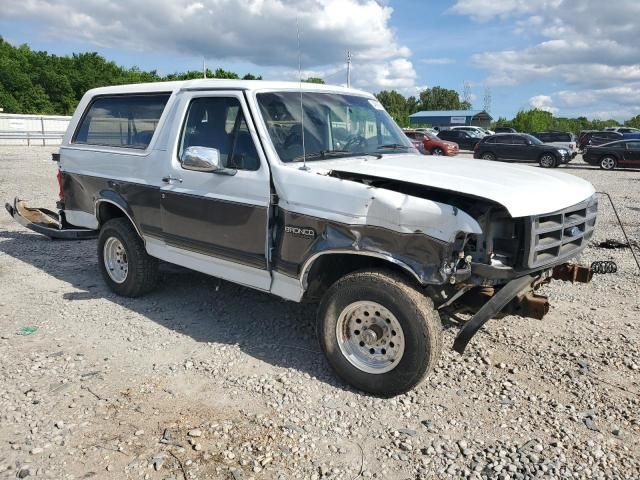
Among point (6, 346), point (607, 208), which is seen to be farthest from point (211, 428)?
point (607, 208)

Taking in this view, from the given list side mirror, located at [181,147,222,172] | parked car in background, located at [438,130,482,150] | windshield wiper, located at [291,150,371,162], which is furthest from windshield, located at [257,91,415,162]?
parked car in background, located at [438,130,482,150]

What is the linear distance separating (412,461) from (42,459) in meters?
2.18

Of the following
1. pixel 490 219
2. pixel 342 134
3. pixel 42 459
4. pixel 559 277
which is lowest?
pixel 42 459

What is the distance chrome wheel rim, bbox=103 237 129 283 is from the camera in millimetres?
5879

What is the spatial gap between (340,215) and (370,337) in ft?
2.94

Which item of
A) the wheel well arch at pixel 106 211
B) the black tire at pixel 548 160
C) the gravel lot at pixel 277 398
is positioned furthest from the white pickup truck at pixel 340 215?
the black tire at pixel 548 160

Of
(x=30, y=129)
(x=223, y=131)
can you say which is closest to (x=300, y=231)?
(x=223, y=131)

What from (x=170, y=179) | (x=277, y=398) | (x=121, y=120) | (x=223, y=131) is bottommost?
(x=277, y=398)

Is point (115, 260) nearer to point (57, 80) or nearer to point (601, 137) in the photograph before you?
point (601, 137)

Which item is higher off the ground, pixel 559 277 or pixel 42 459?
pixel 559 277

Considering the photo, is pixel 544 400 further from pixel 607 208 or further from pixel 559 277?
pixel 607 208

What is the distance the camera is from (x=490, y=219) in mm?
3463

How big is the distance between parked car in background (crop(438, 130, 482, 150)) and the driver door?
112 ft

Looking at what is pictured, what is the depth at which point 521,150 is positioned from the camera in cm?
2677
